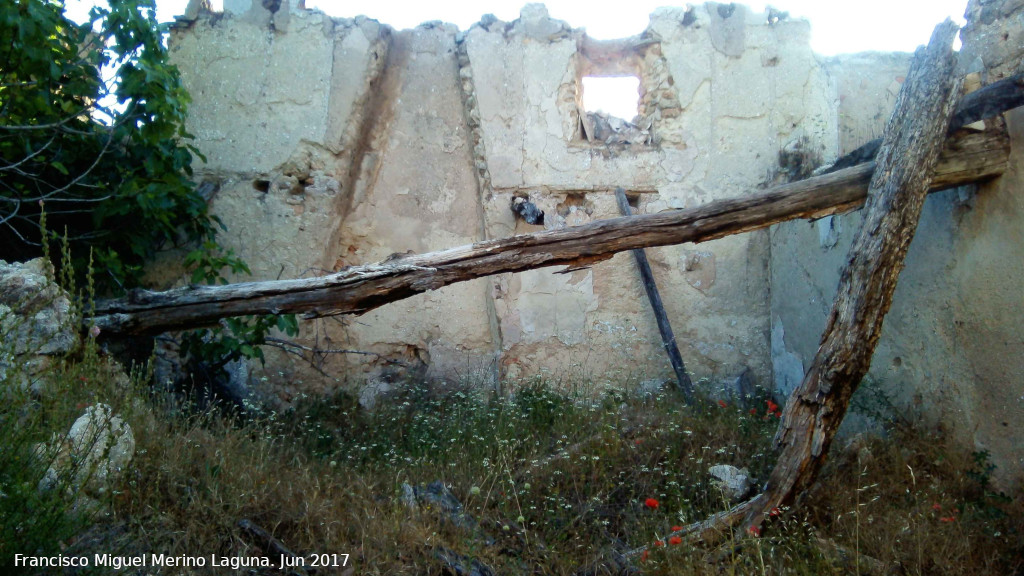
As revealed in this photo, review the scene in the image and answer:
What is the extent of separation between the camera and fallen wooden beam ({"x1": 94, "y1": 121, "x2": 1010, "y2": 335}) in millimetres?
3781

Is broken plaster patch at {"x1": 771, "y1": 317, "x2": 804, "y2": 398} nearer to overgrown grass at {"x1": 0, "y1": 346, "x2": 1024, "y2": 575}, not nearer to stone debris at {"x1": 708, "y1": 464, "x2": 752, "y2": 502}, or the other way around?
overgrown grass at {"x1": 0, "y1": 346, "x2": 1024, "y2": 575}

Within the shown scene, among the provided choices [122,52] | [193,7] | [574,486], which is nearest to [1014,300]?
[574,486]

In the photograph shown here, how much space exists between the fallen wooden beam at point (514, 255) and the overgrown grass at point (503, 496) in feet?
1.52

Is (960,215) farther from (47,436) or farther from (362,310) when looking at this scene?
(47,436)

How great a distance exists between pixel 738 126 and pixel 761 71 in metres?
0.51

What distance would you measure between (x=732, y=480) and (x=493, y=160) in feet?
11.0

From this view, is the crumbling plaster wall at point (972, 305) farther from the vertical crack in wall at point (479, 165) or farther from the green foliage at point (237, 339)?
the green foliage at point (237, 339)

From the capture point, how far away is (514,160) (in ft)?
20.6

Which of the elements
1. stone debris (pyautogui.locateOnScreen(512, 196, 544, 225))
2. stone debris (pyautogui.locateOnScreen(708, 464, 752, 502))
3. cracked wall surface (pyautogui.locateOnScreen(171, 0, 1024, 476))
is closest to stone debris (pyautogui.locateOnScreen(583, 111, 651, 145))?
cracked wall surface (pyautogui.locateOnScreen(171, 0, 1024, 476))

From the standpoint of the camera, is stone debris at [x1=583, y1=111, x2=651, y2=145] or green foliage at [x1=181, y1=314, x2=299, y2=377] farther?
stone debris at [x1=583, y1=111, x2=651, y2=145]

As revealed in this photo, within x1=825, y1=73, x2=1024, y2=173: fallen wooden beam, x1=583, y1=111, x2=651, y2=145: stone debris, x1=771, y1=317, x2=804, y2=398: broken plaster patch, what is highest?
x1=825, y1=73, x2=1024, y2=173: fallen wooden beam

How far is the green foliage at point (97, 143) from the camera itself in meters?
4.52

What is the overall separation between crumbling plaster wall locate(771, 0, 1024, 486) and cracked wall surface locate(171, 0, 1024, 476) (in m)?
1.26

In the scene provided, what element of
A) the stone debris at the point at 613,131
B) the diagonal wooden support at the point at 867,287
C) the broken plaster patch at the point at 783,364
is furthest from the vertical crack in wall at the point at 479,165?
the diagonal wooden support at the point at 867,287
